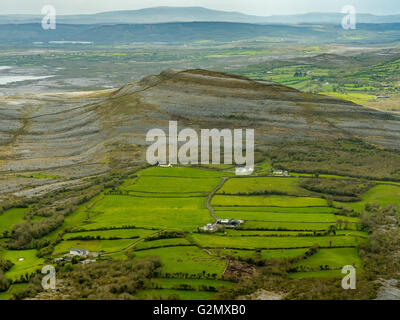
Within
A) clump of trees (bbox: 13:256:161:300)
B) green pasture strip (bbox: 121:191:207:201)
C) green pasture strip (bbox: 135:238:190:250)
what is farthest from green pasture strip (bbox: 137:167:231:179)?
clump of trees (bbox: 13:256:161:300)

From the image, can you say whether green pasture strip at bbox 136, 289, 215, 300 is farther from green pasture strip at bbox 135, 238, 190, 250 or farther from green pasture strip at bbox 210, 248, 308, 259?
green pasture strip at bbox 135, 238, 190, 250

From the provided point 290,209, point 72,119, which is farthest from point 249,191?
point 72,119

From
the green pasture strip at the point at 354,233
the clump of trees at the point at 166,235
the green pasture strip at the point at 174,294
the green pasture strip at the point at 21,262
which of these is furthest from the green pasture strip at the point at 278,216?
the green pasture strip at the point at 21,262

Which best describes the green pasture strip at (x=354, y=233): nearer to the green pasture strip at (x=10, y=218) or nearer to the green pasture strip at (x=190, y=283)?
the green pasture strip at (x=190, y=283)

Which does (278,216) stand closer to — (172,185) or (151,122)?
(172,185)

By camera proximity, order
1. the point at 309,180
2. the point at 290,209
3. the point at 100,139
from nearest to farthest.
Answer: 1. the point at 290,209
2. the point at 309,180
3. the point at 100,139

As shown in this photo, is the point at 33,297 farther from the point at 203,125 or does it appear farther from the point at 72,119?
the point at 72,119
